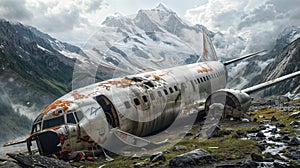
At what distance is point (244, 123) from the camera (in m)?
24.8

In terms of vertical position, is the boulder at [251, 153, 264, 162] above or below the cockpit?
below

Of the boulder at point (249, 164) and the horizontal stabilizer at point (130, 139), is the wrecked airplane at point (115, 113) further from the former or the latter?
the boulder at point (249, 164)

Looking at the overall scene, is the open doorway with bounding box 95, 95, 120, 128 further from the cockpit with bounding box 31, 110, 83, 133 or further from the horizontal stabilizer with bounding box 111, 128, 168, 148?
the cockpit with bounding box 31, 110, 83, 133

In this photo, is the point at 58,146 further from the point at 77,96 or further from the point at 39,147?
the point at 77,96

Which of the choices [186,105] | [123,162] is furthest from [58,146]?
[186,105]

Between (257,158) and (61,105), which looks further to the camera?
(61,105)

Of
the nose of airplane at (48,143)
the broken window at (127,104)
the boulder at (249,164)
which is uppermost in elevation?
the broken window at (127,104)

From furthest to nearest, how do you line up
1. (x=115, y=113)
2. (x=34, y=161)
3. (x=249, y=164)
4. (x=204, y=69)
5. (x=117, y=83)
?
(x=204, y=69)
(x=117, y=83)
(x=115, y=113)
(x=34, y=161)
(x=249, y=164)

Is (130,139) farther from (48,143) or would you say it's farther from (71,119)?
(48,143)

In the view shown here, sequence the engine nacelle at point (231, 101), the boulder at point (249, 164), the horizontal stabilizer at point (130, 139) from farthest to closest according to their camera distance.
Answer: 1. the engine nacelle at point (231, 101)
2. the horizontal stabilizer at point (130, 139)
3. the boulder at point (249, 164)

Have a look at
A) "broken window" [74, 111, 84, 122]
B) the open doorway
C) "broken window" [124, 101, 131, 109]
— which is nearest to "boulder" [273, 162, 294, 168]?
the open doorway

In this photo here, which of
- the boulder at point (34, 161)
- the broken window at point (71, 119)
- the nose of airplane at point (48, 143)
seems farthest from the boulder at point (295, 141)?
the nose of airplane at point (48, 143)

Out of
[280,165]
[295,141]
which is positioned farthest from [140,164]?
[295,141]

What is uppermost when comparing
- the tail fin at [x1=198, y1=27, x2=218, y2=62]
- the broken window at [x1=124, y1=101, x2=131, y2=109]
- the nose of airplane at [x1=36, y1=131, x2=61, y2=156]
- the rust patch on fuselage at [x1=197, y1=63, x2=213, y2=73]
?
the tail fin at [x1=198, y1=27, x2=218, y2=62]
